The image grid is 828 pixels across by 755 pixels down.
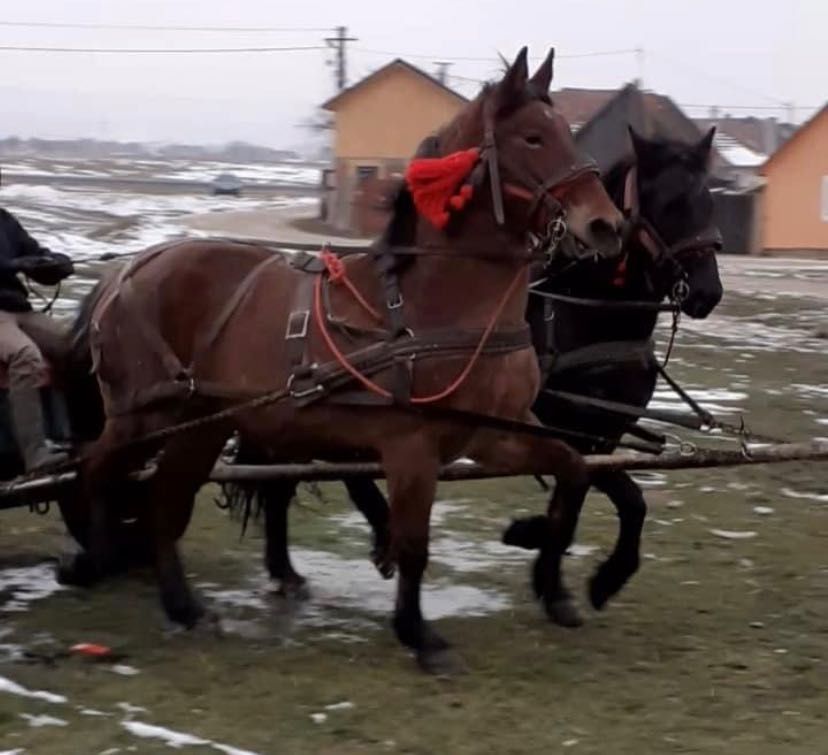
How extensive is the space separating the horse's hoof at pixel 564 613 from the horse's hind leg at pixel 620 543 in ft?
0.56

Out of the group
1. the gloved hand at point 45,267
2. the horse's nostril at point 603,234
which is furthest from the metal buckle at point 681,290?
the gloved hand at point 45,267

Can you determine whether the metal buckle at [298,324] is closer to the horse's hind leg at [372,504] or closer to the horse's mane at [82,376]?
the horse's mane at [82,376]

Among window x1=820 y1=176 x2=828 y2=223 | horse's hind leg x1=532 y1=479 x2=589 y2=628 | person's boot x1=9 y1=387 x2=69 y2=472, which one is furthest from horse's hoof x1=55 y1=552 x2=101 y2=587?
window x1=820 y1=176 x2=828 y2=223

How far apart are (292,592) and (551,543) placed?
4.44 ft

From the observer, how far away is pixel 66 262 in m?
7.12

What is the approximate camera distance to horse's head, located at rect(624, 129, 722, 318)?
685 centimetres

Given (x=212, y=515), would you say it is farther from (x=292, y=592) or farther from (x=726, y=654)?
(x=726, y=654)

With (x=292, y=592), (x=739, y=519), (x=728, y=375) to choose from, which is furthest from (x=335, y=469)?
(x=728, y=375)

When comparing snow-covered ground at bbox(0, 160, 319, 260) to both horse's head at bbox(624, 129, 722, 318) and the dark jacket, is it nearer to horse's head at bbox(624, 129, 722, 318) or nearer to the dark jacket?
the dark jacket

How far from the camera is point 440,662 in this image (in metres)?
6.04

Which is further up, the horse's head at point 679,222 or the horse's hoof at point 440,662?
the horse's head at point 679,222

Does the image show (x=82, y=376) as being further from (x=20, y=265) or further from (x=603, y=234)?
(x=603, y=234)

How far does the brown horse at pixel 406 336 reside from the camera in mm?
5832

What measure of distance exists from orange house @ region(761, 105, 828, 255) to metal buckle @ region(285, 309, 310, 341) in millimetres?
37403
